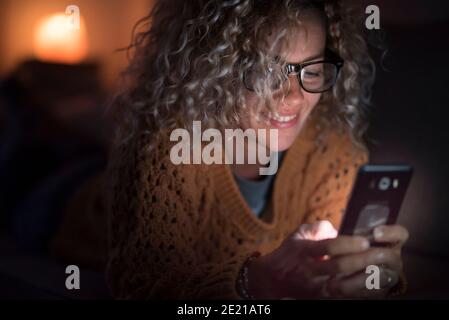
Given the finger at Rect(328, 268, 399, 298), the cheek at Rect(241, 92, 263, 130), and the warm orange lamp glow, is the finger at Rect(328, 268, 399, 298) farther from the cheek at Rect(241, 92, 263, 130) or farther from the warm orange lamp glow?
the warm orange lamp glow

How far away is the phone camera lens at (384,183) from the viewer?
2.71 ft

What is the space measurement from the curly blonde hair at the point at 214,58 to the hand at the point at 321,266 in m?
0.21

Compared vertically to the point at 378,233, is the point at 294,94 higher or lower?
higher

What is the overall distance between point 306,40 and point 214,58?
0.13m

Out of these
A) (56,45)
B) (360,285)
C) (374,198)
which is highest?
(56,45)

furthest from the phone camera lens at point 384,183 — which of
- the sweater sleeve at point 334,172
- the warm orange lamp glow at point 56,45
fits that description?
the warm orange lamp glow at point 56,45

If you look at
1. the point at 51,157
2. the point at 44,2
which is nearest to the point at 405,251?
the point at 51,157

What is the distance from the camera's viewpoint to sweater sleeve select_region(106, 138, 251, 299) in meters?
0.87

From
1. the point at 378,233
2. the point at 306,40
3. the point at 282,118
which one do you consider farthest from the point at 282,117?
the point at 378,233

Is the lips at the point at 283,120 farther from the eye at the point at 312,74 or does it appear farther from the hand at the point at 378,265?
the hand at the point at 378,265

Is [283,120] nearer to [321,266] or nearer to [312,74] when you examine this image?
[312,74]

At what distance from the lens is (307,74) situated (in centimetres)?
84

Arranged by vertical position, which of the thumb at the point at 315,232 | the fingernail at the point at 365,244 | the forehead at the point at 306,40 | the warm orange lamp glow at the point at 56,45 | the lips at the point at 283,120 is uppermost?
the warm orange lamp glow at the point at 56,45
